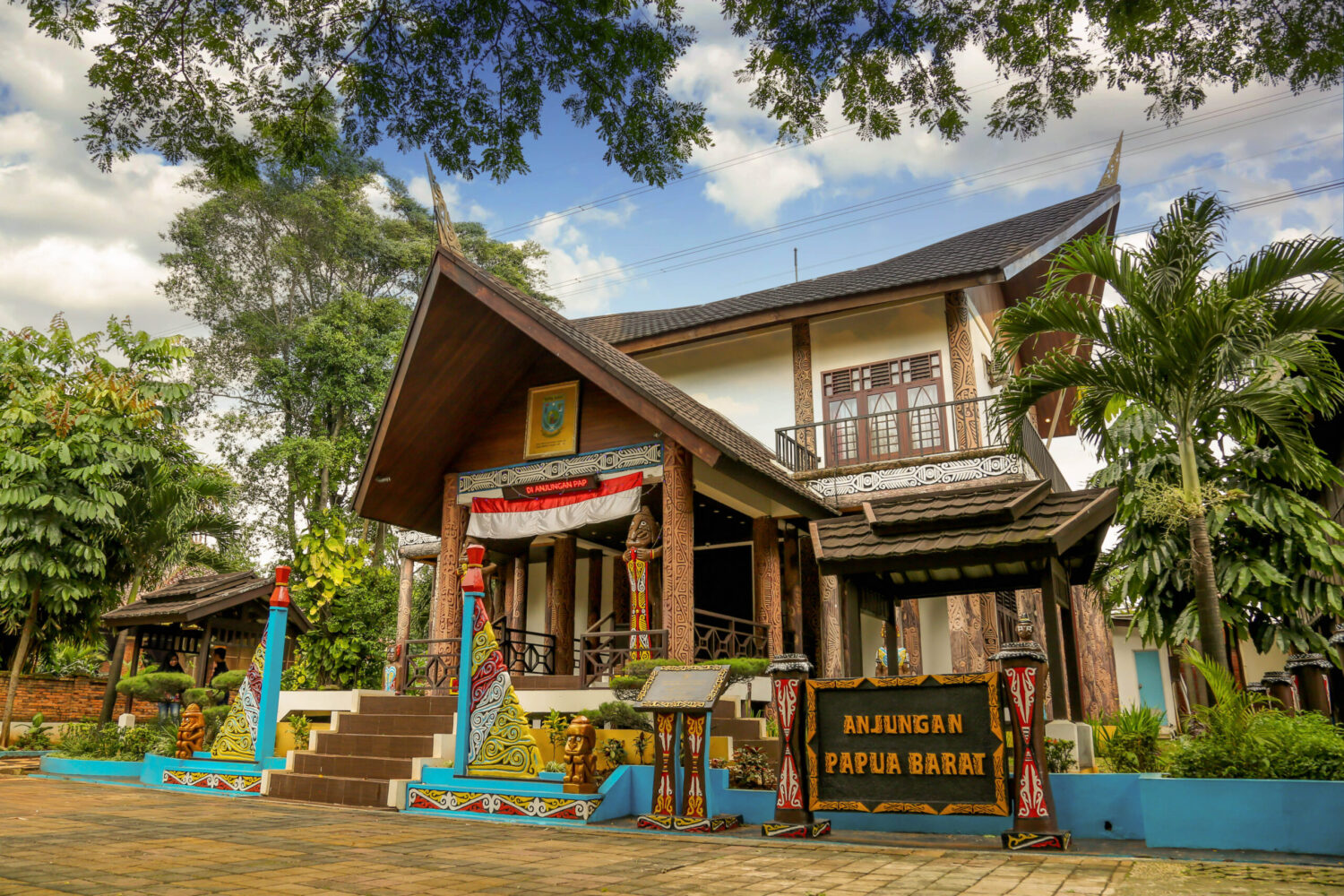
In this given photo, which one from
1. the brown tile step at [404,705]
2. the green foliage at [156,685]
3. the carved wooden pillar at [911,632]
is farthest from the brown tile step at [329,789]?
the carved wooden pillar at [911,632]

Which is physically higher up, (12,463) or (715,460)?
(12,463)

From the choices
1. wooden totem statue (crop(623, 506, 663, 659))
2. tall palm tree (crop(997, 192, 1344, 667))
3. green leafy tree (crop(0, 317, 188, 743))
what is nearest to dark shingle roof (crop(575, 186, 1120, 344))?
wooden totem statue (crop(623, 506, 663, 659))

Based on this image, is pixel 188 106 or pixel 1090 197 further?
pixel 1090 197

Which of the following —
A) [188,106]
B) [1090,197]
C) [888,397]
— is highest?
[1090,197]

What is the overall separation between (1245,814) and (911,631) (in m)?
8.10

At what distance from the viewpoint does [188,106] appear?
5.03 metres

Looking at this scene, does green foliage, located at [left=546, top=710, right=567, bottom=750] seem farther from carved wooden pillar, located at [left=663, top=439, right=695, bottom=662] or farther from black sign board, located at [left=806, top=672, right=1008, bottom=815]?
black sign board, located at [left=806, top=672, right=1008, bottom=815]

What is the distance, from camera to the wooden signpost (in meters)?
6.78

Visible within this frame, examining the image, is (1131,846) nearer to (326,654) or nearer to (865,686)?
(865,686)

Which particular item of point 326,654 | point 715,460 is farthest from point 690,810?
point 326,654

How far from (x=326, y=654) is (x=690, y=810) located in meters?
8.69

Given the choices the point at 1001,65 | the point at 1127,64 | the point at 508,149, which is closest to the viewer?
the point at 1127,64

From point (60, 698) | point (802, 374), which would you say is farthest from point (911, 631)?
point (60, 698)

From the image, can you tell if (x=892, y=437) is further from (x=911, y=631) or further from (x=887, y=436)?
(x=911, y=631)
